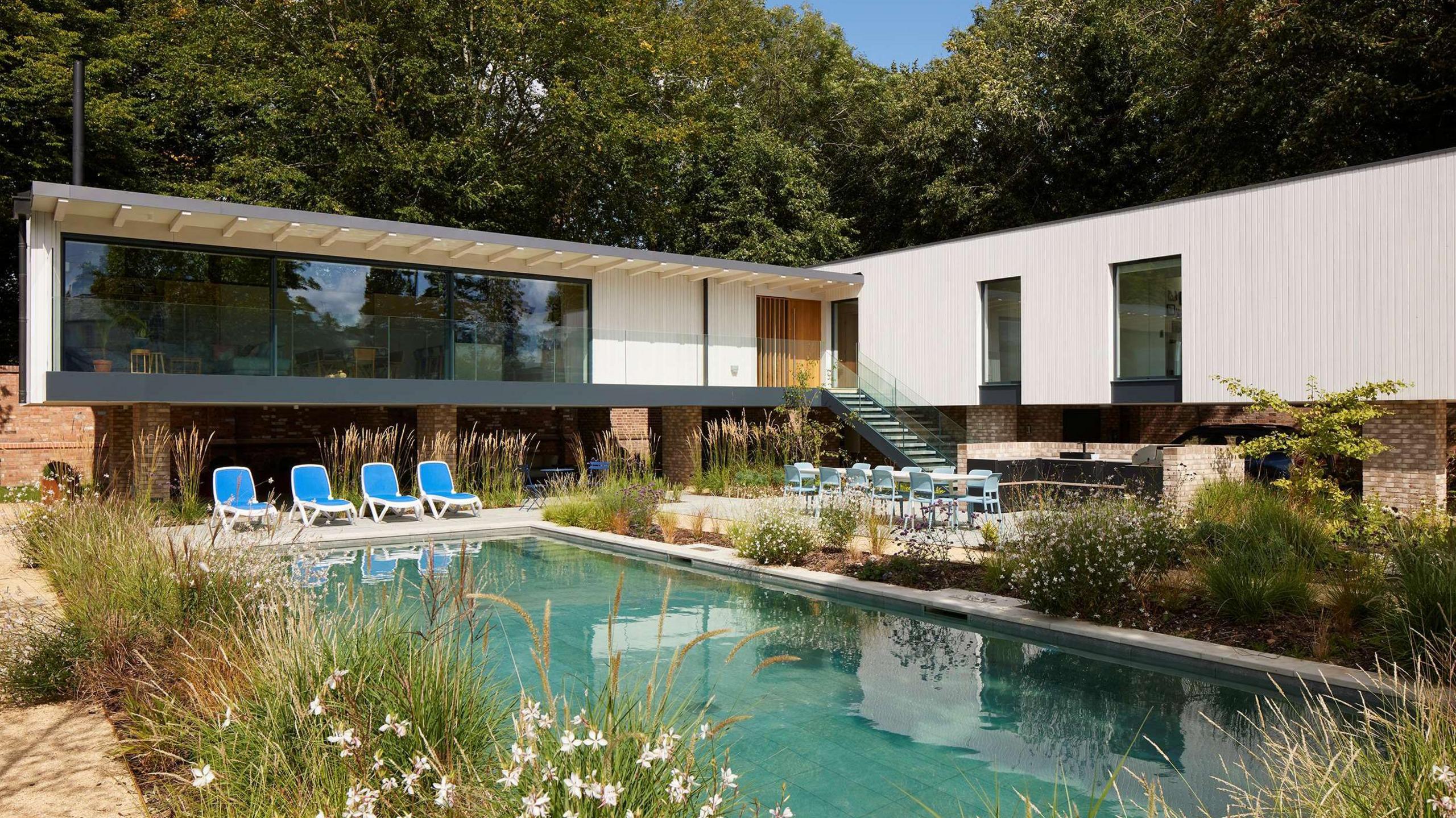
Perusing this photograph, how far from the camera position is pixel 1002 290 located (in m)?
18.2

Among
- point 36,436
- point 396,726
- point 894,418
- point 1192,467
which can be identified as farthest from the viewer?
point 36,436

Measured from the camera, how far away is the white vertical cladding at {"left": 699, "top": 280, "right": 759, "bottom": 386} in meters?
19.6

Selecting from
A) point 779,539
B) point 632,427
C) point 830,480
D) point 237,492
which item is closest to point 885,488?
point 830,480

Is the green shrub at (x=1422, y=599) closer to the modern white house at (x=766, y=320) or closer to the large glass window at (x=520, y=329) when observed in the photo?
the modern white house at (x=766, y=320)

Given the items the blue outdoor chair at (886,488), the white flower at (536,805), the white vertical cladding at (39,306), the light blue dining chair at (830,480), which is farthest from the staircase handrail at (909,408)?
the white flower at (536,805)

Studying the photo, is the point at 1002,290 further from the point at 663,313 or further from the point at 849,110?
the point at 849,110

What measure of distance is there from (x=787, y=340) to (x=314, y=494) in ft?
34.7

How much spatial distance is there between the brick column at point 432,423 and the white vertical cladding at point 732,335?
5.30 meters

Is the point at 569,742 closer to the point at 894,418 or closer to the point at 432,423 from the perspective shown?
the point at 432,423

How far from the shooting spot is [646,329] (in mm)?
19125

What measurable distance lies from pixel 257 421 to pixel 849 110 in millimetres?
19144

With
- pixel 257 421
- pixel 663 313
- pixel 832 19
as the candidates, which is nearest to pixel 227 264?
pixel 257 421

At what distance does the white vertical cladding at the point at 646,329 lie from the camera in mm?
18312

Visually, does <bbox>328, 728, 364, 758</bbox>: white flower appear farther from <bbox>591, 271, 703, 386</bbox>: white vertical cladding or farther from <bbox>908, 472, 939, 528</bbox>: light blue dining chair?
<bbox>591, 271, 703, 386</bbox>: white vertical cladding
